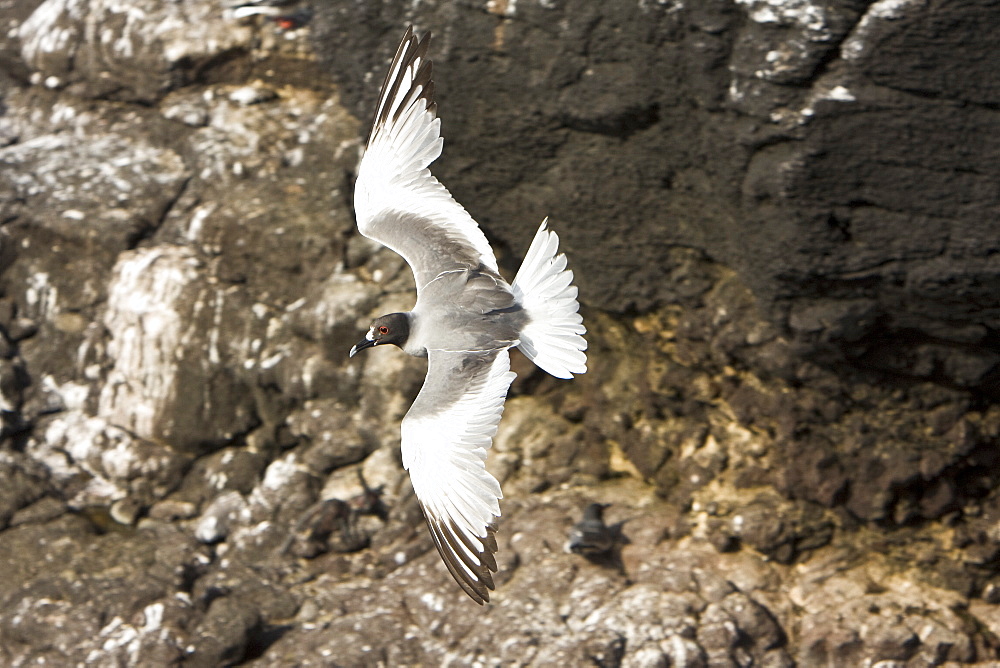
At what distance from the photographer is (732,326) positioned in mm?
4910

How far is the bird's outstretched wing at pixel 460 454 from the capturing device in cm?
352

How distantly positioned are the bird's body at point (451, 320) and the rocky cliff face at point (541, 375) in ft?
3.34

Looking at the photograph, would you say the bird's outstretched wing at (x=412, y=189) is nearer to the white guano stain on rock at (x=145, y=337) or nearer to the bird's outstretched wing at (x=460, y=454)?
the bird's outstretched wing at (x=460, y=454)

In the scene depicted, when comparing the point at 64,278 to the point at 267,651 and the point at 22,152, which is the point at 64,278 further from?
the point at 267,651

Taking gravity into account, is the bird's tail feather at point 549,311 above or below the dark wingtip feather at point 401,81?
below

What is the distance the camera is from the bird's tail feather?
149 inches

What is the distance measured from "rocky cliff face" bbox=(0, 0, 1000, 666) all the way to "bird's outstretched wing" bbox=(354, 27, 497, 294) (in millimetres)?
963

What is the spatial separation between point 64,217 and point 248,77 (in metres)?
1.48

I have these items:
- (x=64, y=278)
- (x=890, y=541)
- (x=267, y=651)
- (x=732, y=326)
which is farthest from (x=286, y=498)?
(x=890, y=541)

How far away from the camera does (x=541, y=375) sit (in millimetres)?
5754

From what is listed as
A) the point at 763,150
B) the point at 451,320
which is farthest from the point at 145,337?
Answer: the point at 763,150

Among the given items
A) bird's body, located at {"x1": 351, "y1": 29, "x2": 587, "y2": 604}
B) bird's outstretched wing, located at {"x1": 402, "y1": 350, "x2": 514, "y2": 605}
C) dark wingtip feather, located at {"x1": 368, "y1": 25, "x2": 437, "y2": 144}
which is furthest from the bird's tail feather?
dark wingtip feather, located at {"x1": 368, "y1": 25, "x2": 437, "y2": 144}

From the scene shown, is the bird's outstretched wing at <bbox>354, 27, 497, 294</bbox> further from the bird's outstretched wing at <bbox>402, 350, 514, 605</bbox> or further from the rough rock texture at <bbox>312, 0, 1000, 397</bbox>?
the rough rock texture at <bbox>312, 0, 1000, 397</bbox>

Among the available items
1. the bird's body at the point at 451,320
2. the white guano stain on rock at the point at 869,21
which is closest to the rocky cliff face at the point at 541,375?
the white guano stain on rock at the point at 869,21
